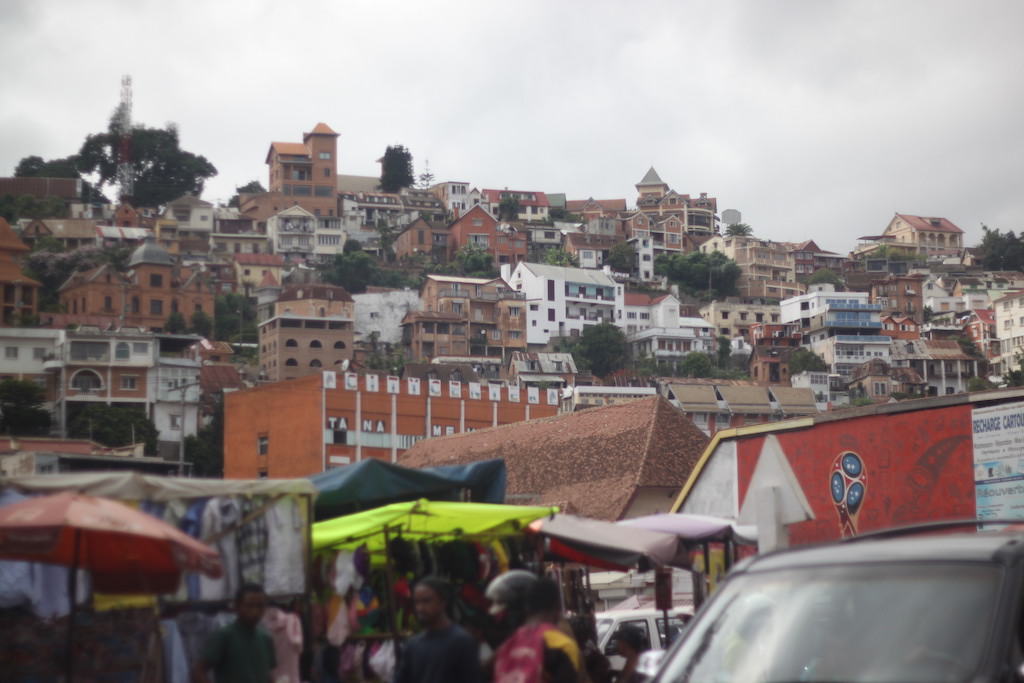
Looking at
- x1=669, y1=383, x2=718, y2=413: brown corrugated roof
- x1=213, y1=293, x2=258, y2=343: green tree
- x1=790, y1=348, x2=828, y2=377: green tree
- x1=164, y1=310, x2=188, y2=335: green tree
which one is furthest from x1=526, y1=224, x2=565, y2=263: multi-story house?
x1=669, y1=383, x2=718, y2=413: brown corrugated roof

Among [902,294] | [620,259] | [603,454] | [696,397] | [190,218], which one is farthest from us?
[620,259]

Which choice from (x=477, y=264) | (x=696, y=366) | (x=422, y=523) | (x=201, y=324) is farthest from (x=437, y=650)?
(x=477, y=264)

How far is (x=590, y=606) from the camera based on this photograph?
42.5 feet

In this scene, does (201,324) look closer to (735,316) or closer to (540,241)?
(540,241)

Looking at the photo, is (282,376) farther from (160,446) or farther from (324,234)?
(324,234)

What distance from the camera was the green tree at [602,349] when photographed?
111 meters

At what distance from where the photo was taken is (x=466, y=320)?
109 m

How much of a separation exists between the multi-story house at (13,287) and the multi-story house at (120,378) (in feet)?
37.7

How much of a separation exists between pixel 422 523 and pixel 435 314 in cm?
9767

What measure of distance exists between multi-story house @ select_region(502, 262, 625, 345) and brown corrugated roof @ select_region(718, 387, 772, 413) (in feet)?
76.6

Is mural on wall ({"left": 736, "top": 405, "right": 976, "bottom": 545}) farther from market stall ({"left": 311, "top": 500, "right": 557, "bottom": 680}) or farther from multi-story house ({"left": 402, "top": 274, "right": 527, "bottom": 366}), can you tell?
multi-story house ({"left": 402, "top": 274, "right": 527, "bottom": 366})

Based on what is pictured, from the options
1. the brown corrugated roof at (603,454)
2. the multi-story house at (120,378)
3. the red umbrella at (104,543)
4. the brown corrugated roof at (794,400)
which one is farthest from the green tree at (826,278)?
the red umbrella at (104,543)

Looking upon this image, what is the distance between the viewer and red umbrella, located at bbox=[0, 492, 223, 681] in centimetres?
729

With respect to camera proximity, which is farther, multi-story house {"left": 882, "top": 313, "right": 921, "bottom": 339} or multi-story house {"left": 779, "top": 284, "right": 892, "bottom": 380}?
multi-story house {"left": 882, "top": 313, "right": 921, "bottom": 339}
